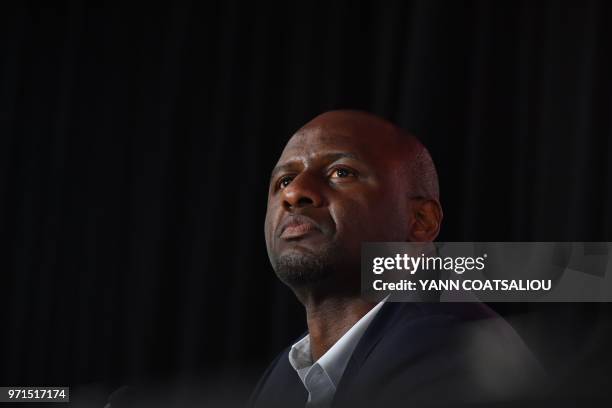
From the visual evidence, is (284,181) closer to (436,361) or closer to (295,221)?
(295,221)

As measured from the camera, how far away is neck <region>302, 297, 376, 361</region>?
137 centimetres

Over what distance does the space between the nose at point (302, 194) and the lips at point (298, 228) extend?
27mm

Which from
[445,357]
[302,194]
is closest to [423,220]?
[302,194]

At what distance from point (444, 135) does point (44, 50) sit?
1357 millimetres

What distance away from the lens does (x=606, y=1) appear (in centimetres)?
175

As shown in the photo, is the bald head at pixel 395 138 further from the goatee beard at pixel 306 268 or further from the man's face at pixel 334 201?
the goatee beard at pixel 306 268

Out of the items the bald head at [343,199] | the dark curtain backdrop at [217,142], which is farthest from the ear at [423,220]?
the dark curtain backdrop at [217,142]

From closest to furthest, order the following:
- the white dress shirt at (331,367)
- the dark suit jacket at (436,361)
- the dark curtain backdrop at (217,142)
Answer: the dark suit jacket at (436,361) → the white dress shirt at (331,367) → the dark curtain backdrop at (217,142)

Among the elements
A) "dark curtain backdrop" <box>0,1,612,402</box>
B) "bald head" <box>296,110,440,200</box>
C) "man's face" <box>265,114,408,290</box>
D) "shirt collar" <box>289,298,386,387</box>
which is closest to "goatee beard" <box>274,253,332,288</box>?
"man's face" <box>265,114,408,290</box>

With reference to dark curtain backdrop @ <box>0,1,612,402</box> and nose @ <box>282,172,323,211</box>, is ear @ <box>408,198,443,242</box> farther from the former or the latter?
dark curtain backdrop @ <box>0,1,612,402</box>

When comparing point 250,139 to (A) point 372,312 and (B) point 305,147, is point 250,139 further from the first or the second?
(A) point 372,312

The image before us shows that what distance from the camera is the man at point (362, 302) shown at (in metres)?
1.14

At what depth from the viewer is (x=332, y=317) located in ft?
4.55

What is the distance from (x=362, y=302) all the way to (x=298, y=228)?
18 cm
